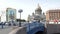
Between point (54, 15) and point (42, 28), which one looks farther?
point (54, 15)

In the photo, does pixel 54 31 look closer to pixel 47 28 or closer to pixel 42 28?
pixel 47 28

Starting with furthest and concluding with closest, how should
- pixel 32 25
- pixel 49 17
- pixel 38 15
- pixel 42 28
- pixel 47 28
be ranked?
pixel 38 15 → pixel 49 17 → pixel 47 28 → pixel 42 28 → pixel 32 25

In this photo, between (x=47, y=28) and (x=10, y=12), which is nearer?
(x=47, y=28)

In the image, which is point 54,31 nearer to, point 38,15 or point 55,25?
point 55,25

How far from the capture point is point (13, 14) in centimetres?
4359

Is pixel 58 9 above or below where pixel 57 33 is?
above

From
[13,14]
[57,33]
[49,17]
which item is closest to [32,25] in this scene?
[57,33]

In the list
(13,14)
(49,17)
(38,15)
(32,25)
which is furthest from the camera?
(38,15)

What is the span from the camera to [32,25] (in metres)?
23.8

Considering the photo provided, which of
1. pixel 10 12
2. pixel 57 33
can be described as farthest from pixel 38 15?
pixel 57 33

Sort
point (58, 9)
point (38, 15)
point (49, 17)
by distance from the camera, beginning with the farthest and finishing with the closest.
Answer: point (38, 15), point (58, 9), point (49, 17)

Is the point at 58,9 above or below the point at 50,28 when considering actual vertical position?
above

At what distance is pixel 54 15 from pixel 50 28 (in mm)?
→ 23545

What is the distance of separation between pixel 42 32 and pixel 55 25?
10.2 feet
